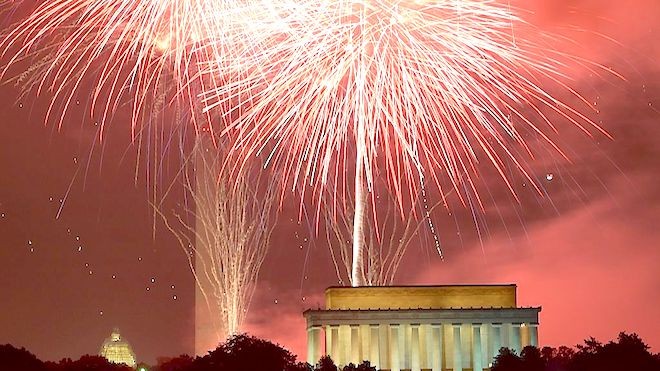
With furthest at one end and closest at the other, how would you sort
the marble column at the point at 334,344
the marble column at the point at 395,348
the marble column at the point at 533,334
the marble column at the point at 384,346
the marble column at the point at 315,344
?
1. the marble column at the point at 315,344
2. the marble column at the point at 533,334
3. the marble column at the point at 334,344
4. the marble column at the point at 384,346
5. the marble column at the point at 395,348

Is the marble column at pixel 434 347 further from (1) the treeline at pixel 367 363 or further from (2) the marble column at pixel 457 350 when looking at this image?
(1) the treeline at pixel 367 363

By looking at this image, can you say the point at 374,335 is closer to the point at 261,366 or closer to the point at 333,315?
the point at 333,315

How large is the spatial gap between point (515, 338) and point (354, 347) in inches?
681

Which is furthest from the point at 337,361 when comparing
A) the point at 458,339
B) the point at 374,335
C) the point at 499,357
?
the point at 499,357

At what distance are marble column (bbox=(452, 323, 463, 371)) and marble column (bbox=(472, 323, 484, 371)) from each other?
4.56 ft

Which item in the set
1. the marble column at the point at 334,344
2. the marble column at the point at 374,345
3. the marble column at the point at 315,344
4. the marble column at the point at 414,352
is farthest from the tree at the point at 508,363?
the marble column at the point at 315,344

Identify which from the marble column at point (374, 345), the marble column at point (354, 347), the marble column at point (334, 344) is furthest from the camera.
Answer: the marble column at point (334, 344)

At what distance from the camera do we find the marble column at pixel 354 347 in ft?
389

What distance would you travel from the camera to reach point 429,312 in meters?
120


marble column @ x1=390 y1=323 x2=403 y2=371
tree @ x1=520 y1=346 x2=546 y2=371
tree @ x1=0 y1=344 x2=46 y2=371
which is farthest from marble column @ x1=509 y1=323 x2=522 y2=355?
tree @ x1=0 y1=344 x2=46 y2=371

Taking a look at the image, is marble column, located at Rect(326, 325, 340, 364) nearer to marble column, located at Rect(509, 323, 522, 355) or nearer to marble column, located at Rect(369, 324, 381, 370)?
marble column, located at Rect(369, 324, 381, 370)

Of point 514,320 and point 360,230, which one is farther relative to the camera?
point 514,320

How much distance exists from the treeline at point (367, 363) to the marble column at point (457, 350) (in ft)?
30.3

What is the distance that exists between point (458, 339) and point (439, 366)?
3614 millimetres
